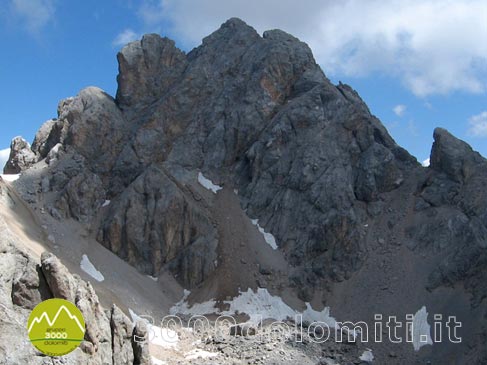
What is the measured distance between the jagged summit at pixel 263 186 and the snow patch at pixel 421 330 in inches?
29.2

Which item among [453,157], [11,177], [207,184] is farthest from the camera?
[207,184]

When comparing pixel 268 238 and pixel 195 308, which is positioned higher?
pixel 268 238

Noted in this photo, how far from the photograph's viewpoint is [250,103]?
67.0 metres

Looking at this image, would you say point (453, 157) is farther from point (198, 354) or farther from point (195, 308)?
point (198, 354)

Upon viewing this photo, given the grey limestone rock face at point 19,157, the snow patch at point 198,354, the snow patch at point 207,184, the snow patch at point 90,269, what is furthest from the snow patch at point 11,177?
the snow patch at point 198,354

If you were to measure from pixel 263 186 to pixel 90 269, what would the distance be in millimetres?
23119

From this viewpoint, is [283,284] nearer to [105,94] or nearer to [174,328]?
[174,328]

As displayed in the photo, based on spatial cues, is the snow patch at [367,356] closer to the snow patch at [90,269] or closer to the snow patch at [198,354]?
the snow patch at [198,354]

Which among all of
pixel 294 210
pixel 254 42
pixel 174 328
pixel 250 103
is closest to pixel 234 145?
pixel 250 103

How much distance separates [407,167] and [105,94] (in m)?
41.3

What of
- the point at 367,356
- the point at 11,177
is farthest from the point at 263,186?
the point at 11,177

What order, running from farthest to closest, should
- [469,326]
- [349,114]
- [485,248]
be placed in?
[349,114] → [485,248] → [469,326]

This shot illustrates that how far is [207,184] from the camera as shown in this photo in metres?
62.6

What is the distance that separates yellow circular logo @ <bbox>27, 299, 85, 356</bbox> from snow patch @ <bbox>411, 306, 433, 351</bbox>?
36491mm
